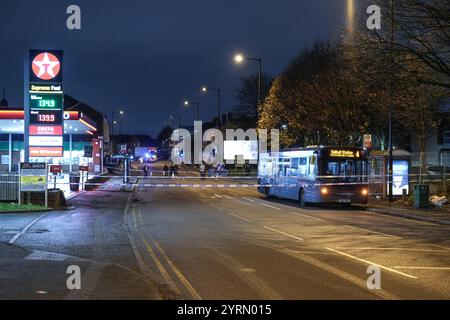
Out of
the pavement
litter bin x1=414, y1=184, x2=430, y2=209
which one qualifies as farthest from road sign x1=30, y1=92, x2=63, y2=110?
litter bin x1=414, y1=184, x2=430, y2=209

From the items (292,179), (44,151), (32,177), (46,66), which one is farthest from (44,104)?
(292,179)

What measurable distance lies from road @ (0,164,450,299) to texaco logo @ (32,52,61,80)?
7263 mm

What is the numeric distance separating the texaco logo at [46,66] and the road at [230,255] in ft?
23.8

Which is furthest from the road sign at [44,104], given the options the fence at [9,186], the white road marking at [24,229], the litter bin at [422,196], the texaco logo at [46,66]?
the litter bin at [422,196]

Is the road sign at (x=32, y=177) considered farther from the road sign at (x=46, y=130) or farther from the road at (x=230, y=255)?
the road sign at (x=46, y=130)

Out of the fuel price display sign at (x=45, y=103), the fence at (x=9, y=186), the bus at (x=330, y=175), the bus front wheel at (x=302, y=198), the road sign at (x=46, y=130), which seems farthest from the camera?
the bus front wheel at (x=302, y=198)

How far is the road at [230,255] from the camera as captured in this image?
28.6ft

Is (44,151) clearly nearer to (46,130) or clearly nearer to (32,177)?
(46,130)

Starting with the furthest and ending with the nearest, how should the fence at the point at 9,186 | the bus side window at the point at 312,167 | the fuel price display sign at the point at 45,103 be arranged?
the bus side window at the point at 312,167, the fuel price display sign at the point at 45,103, the fence at the point at 9,186

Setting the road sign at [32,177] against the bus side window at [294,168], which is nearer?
the road sign at [32,177]

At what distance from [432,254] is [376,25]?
1059 centimetres

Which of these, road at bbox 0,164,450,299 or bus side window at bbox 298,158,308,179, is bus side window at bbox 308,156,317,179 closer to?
bus side window at bbox 298,158,308,179
